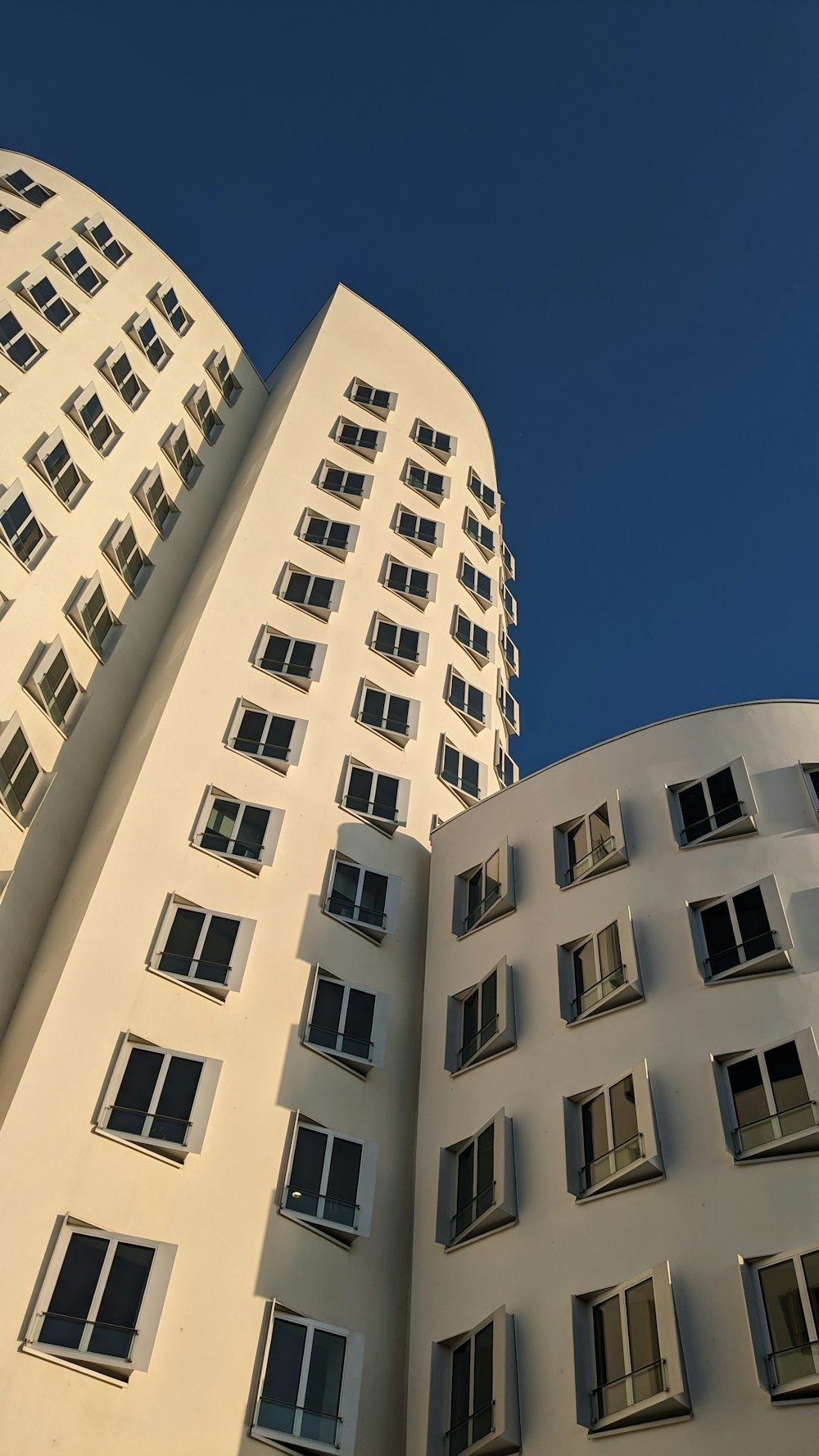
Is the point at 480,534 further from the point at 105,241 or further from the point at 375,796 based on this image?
the point at 105,241

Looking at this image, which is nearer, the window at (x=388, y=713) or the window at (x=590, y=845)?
the window at (x=590, y=845)

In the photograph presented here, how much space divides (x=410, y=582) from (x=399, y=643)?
12.0ft

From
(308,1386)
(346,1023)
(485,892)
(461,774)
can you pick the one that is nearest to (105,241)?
(461,774)

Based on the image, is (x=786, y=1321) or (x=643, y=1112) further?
(x=643, y=1112)

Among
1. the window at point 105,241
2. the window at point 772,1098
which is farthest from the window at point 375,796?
the window at point 105,241

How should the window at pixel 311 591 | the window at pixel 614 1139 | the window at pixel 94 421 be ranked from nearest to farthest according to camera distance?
the window at pixel 614 1139, the window at pixel 311 591, the window at pixel 94 421

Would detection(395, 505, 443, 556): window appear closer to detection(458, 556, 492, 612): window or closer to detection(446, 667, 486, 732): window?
detection(458, 556, 492, 612): window

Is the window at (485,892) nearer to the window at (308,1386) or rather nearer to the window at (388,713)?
the window at (388,713)

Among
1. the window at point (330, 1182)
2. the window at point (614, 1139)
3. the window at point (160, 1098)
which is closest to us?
the window at point (614, 1139)

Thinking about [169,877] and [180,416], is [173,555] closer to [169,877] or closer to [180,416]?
[180,416]

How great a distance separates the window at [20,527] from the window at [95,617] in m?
1.78

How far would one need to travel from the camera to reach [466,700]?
39.1m

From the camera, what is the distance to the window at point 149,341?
44.4 meters

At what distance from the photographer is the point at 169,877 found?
2684 centimetres
